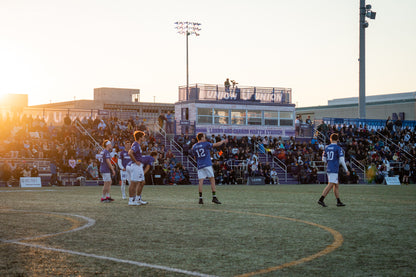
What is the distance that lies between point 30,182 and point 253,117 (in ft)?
81.3

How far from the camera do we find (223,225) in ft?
33.2

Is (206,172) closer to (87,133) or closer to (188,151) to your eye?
(87,133)

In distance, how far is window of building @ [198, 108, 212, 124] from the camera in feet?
154

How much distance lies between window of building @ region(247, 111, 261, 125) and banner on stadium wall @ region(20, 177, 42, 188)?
2375 cm

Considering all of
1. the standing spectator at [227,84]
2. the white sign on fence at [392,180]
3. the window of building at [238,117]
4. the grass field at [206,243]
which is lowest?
the white sign on fence at [392,180]

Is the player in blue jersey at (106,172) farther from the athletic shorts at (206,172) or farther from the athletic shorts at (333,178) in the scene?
the athletic shorts at (333,178)

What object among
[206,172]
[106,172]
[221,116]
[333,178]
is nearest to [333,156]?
[333,178]

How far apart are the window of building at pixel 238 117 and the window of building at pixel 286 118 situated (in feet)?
13.2

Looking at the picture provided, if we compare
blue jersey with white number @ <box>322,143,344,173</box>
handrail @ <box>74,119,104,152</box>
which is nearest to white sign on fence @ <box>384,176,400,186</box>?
handrail @ <box>74,119,104,152</box>

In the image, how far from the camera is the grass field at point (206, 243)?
20.3 feet

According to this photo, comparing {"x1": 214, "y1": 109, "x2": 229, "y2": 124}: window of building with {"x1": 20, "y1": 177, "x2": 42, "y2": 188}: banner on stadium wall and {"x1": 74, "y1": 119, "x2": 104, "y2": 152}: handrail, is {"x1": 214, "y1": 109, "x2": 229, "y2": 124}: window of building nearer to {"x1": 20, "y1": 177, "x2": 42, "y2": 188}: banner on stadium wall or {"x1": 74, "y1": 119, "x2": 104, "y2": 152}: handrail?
{"x1": 74, "y1": 119, "x2": 104, "y2": 152}: handrail

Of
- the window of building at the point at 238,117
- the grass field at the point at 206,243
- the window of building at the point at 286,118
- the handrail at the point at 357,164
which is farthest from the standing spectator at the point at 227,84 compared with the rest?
the grass field at the point at 206,243

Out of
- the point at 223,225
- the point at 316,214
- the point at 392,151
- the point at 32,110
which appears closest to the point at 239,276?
the point at 223,225

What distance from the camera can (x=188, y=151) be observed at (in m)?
38.4
